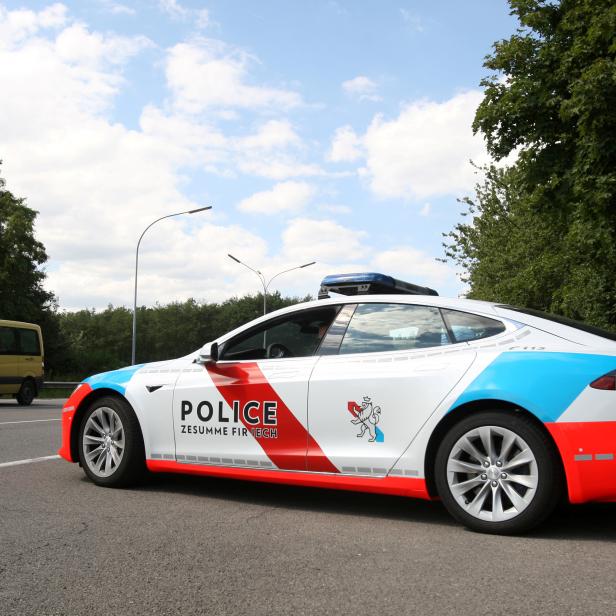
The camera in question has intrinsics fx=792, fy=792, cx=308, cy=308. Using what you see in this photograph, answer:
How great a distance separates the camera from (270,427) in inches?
214

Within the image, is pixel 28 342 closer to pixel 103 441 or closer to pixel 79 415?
pixel 79 415

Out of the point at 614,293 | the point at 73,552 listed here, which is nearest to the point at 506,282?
the point at 614,293

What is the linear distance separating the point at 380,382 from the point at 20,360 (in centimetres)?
1827

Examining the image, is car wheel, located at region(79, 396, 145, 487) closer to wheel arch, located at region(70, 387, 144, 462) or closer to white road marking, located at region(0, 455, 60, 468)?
wheel arch, located at region(70, 387, 144, 462)

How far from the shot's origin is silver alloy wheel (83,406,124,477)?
614 centimetres

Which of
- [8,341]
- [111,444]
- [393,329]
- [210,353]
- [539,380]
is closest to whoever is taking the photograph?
[539,380]

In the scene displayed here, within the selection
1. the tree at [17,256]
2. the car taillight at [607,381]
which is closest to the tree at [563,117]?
the car taillight at [607,381]

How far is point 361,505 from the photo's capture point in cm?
562

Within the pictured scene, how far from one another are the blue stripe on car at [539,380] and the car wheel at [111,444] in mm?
2592

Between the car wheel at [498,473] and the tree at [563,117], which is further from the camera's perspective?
the tree at [563,117]

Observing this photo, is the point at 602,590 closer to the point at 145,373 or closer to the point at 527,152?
the point at 145,373

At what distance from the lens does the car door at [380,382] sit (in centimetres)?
492

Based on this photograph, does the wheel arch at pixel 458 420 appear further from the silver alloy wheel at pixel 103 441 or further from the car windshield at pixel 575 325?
the silver alloy wheel at pixel 103 441

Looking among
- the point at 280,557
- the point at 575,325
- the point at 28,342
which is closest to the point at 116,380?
the point at 280,557
